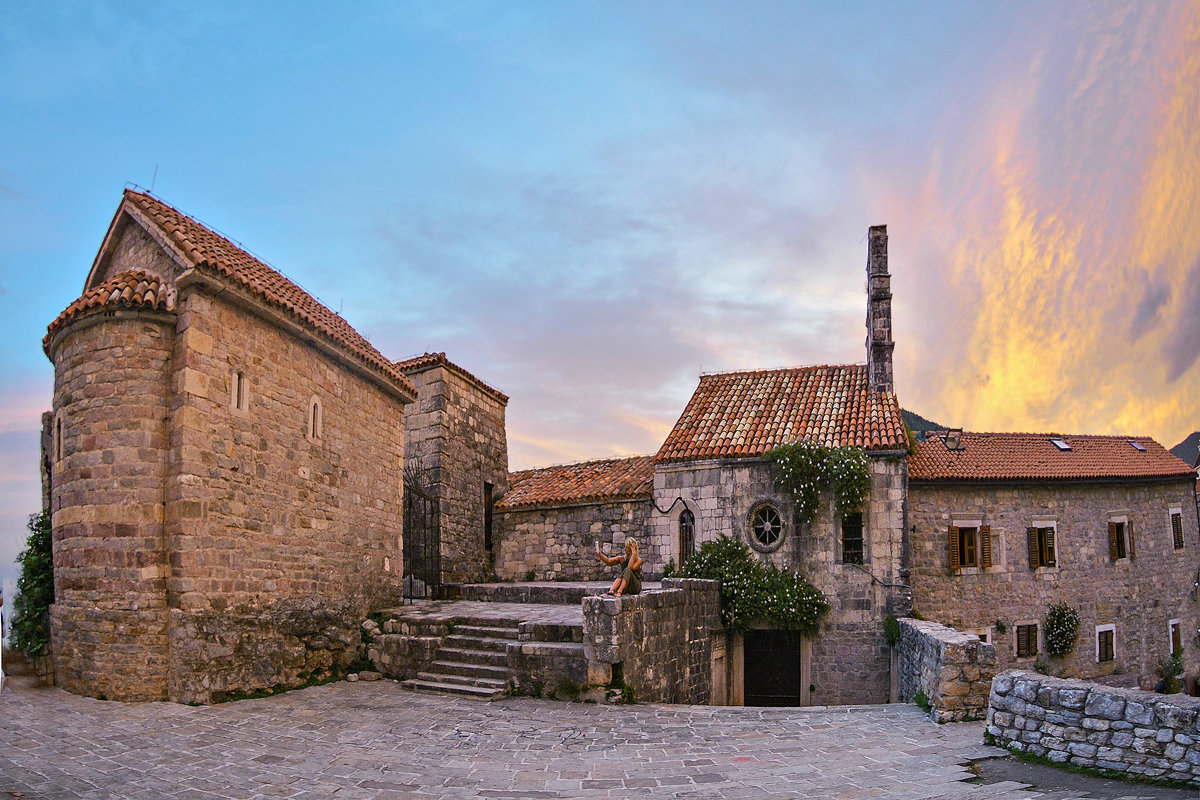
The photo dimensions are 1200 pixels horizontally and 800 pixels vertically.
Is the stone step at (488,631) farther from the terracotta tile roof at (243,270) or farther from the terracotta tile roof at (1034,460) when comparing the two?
the terracotta tile roof at (1034,460)

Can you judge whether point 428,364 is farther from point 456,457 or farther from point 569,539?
point 569,539

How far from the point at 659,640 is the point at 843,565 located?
19.7ft

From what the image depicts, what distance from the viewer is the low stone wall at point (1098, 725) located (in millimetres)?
6801

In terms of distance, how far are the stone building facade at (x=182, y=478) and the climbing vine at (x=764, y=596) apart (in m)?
8.13

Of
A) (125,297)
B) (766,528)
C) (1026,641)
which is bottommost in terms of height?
(1026,641)

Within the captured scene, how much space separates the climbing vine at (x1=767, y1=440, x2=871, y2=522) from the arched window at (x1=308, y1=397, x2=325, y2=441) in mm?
9546

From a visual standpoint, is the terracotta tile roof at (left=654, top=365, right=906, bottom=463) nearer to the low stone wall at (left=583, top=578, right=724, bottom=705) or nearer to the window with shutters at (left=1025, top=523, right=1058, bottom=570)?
the low stone wall at (left=583, top=578, right=724, bottom=705)

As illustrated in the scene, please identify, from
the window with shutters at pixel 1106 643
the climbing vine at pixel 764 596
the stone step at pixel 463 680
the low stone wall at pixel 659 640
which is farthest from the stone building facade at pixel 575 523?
the window with shutters at pixel 1106 643

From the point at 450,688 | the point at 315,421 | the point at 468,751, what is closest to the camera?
the point at 468,751

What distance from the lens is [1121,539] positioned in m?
23.8

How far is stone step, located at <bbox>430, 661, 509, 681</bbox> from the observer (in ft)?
39.5

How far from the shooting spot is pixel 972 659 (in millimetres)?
9859

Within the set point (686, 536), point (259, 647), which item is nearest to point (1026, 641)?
point (686, 536)

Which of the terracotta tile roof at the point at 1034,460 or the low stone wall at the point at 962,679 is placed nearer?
the low stone wall at the point at 962,679
